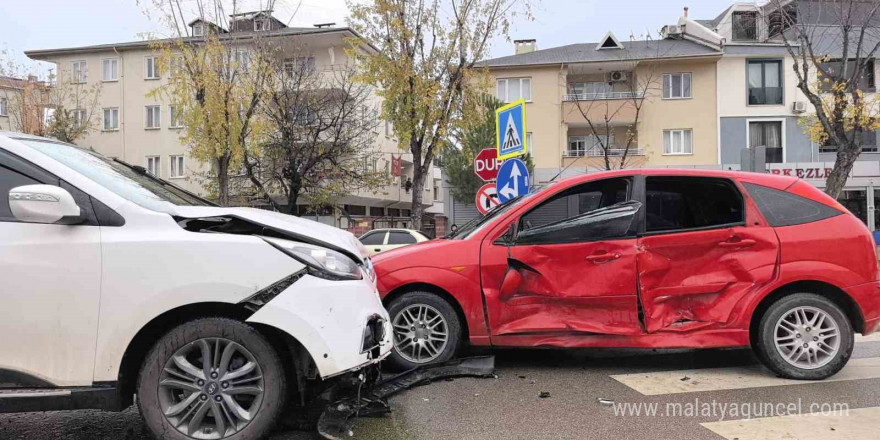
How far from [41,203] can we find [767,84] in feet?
107

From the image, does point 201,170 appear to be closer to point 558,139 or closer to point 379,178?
point 379,178

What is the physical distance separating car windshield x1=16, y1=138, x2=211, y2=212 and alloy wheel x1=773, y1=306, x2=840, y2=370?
4.65 metres

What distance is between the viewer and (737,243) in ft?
15.1

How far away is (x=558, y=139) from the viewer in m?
29.1

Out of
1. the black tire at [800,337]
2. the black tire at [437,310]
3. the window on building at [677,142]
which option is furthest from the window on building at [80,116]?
the black tire at [800,337]

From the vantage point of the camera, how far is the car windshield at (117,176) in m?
3.12

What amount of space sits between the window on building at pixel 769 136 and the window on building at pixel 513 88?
1159 cm

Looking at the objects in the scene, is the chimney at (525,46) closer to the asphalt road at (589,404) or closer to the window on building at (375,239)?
the window on building at (375,239)

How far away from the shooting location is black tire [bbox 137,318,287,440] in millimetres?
2924

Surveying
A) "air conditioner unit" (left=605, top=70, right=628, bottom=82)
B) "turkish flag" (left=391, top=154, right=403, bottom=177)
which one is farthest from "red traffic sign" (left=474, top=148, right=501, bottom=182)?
"turkish flag" (left=391, top=154, right=403, bottom=177)

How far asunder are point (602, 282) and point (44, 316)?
3806 millimetres

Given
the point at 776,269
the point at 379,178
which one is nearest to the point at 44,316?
the point at 776,269

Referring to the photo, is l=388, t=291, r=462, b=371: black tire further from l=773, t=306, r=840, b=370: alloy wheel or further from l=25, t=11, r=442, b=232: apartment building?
l=25, t=11, r=442, b=232: apartment building

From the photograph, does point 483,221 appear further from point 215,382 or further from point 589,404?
point 215,382
